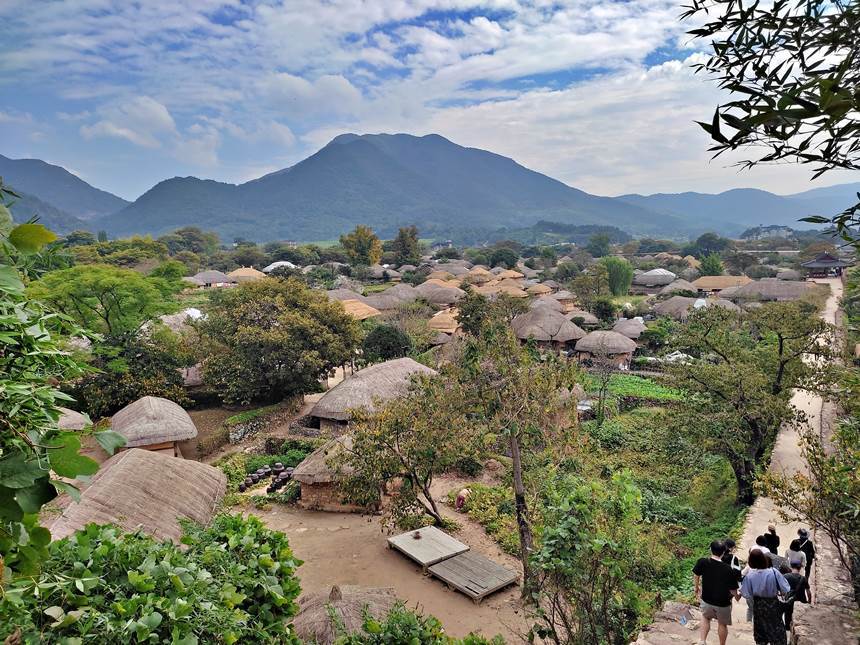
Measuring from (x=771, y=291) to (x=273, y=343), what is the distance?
111 ft

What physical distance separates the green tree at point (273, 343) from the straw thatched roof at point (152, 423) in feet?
7.86

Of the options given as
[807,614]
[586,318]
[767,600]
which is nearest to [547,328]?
[586,318]

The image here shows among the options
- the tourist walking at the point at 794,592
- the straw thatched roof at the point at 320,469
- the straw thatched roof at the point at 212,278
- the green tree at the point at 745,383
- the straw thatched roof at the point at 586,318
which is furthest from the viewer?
the straw thatched roof at the point at 212,278

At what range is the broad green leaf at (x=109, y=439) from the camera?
4.00 ft

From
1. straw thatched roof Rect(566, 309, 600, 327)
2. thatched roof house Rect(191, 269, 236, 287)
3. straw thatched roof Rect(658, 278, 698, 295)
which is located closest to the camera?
straw thatched roof Rect(566, 309, 600, 327)

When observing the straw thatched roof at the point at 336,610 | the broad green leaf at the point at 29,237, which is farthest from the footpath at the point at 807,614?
the broad green leaf at the point at 29,237

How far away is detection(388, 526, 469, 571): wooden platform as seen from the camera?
8477 mm

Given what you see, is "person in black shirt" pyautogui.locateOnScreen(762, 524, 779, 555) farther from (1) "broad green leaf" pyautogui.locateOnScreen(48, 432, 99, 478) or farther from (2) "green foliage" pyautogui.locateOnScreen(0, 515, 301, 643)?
(1) "broad green leaf" pyautogui.locateOnScreen(48, 432, 99, 478)

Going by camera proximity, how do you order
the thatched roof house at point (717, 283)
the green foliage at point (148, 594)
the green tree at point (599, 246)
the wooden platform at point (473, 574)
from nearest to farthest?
1. the green foliage at point (148, 594)
2. the wooden platform at point (473, 574)
3. the thatched roof house at point (717, 283)
4. the green tree at point (599, 246)

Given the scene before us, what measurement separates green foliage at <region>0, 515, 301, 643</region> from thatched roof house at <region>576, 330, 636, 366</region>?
21.1 metres

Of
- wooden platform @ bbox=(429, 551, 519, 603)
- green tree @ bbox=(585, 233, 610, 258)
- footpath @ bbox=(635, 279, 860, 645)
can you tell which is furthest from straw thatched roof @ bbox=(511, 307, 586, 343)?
green tree @ bbox=(585, 233, 610, 258)

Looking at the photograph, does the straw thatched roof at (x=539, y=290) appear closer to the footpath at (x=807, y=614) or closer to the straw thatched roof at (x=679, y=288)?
the straw thatched roof at (x=679, y=288)

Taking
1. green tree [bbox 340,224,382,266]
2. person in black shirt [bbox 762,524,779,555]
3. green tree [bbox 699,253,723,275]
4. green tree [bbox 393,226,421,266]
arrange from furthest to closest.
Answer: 1. green tree [bbox 393,226,421,266]
2. green tree [bbox 340,224,382,266]
3. green tree [bbox 699,253,723,275]
4. person in black shirt [bbox 762,524,779,555]

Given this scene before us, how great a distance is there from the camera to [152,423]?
39.4ft
